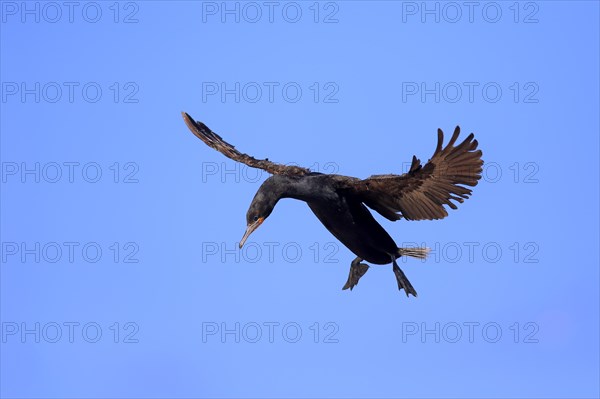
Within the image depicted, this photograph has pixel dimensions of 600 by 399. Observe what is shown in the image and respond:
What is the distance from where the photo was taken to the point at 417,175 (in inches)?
488

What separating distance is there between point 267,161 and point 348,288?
6.60ft

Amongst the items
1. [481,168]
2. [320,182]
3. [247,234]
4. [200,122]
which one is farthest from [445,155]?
[200,122]

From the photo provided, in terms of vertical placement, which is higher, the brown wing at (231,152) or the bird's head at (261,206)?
the brown wing at (231,152)

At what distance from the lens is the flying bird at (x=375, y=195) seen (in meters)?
12.2

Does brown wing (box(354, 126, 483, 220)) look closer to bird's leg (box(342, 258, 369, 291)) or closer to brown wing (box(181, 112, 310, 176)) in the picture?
brown wing (box(181, 112, 310, 176))

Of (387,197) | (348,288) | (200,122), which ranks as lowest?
(348,288)

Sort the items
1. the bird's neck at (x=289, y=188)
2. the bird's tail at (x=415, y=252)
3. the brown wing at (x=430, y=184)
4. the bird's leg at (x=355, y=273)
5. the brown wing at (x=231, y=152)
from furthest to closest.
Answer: the bird's leg at (x=355, y=273) < the bird's tail at (x=415, y=252) < the brown wing at (x=231, y=152) < the bird's neck at (x=289, y=188) < the brown wing at (x=430, y=184)

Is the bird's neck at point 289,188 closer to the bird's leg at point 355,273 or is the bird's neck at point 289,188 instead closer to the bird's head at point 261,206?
the bird's head at point 261,206

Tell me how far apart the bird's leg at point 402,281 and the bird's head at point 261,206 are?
5.52ft

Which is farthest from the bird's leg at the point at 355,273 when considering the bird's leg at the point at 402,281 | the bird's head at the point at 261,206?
the bird's head at the point at 261,206

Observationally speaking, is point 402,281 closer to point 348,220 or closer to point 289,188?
point 348,220

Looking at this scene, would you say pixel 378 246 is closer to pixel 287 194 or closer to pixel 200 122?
pixel 287 194

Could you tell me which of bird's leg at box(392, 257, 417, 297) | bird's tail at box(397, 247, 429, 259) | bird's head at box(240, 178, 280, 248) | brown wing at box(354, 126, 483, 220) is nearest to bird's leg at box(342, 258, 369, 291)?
bird's tail at box(397, 247, 429, 259)

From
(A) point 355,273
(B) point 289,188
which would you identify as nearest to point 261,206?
(B) point 289,188
